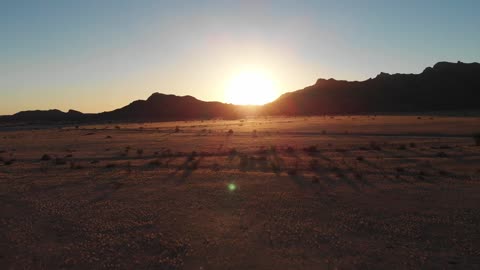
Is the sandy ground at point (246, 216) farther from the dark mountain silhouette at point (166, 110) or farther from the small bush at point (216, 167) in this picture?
the dark mountain silhouette at point (166, 110)

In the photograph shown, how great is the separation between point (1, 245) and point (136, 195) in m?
6.36

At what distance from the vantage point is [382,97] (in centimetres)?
15250

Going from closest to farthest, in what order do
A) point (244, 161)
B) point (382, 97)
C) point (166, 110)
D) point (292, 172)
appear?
1. point (292, 172)
2. point (244, 161)
3. point (382, 97)
4. point (166, 110)

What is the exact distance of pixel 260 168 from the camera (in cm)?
2453

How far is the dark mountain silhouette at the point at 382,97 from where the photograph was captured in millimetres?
141625

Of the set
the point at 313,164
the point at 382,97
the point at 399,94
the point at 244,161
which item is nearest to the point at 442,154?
the point at 313,164

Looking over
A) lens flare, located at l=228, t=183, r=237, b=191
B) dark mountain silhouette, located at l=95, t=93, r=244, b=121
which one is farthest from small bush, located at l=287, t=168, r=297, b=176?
dark mountain silhouette, located at l=95, t=93, r=244, b=121

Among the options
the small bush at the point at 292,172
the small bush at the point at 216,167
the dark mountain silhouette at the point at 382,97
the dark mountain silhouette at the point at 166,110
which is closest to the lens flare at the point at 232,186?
the small bush at the point at 292,172

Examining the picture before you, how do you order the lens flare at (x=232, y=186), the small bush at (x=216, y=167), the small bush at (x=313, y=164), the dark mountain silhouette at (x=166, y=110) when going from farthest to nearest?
1. the dark mountain silhouette at (x=166, y=110)
2. the small bush at (x=216, y=167)
3. the small bush at (x=313, y=164)
4. the lens flare at (x=232, y=186)

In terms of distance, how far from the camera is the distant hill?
463ft

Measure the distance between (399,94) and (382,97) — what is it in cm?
508

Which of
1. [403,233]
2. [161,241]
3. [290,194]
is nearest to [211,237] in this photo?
[161,241]

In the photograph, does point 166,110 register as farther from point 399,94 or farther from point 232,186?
point 232,186

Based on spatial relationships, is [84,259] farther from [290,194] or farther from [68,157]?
[68,157]
